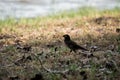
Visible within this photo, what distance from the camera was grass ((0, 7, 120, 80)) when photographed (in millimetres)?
6133

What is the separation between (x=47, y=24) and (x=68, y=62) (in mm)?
3689

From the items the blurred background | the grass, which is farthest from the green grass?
the blurred background

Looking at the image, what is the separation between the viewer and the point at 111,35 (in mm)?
8492

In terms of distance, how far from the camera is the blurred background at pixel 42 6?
13.7m

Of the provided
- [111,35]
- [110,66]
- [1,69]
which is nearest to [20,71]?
[1,69]

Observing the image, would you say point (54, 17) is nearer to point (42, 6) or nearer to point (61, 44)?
point (61, 44)

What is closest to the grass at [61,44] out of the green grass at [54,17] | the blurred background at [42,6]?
the green grass at [54,17]

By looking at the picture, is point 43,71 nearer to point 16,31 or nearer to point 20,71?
point 20,71

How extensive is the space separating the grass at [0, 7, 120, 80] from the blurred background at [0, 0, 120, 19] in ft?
6.74

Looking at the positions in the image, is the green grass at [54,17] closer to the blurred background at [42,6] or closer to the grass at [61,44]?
the grass at [61,44]

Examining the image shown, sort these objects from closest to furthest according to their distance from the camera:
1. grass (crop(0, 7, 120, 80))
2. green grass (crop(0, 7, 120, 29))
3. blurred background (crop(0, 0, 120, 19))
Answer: grass (crop(0, 7, 120, 80)) → green grass (crop(0, 7, 120, 29)) → blurred background (crop(0, 0, 120, 19))

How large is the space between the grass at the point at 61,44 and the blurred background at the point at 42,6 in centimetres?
205

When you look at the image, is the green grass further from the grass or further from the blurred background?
the blurred background

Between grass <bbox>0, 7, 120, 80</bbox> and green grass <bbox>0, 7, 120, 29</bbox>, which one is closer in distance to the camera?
grass <bbox>0, 7, 120, 80</bbox>
